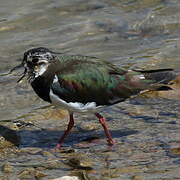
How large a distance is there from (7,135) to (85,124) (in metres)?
1.25

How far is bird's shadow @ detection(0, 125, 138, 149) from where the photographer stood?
832cm

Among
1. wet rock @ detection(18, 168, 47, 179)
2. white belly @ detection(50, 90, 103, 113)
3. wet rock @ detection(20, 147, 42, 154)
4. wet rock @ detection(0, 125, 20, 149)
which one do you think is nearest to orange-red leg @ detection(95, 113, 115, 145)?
white belly @ detection(50, 90, 103, 113)

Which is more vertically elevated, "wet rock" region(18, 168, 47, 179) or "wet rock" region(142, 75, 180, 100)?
"wet rock" region(18, 168, 47, 179)

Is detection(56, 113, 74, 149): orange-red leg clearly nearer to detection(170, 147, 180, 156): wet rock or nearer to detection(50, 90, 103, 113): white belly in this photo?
detection(50, 90, 103, 113): white belly

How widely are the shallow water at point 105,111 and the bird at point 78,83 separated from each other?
421 mm

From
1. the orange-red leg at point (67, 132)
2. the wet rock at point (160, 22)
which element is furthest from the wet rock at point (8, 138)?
the wet rock at point (160, 22)

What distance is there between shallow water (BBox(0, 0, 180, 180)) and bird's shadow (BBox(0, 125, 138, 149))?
1 centimetres

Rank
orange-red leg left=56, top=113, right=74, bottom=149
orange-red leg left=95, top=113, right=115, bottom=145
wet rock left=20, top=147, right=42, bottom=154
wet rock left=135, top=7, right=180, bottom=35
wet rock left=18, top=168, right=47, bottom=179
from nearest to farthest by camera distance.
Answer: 1. wet rock left=18, top=168, right=47, bottom=179
2. wet rock left=20, top=147, right=42, bottom=154
3. orange-red leg left=95, top=113, right=115, bottom=145
4. orange-red leg left=56, top=113, right=74, bottom=149
5. wet rock left=135, top=7, right=180, bottom=35

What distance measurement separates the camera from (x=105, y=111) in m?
9.26

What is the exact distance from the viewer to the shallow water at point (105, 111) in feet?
24.1

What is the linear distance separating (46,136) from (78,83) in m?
1.12

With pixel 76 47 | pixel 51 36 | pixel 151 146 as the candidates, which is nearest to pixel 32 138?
pixel 151 146

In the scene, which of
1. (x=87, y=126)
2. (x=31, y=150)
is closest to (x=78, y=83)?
(x=87, y=126)

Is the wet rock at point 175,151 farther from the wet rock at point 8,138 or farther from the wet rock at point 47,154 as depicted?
the wet rock at point 8,138
